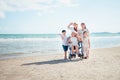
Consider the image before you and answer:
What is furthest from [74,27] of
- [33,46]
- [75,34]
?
[33,46]

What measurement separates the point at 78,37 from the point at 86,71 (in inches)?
146

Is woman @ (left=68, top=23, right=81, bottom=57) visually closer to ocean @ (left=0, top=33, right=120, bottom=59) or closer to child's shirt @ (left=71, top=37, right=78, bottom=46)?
child's shirt @ (left=71, top=37, right=78, bottom=46)

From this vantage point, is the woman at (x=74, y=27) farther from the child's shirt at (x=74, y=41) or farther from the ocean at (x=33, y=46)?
the ocean at (x=33, y=46)

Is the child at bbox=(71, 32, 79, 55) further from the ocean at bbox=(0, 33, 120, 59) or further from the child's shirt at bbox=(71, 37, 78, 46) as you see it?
the ocean at bbox=(0, 33, 120, 59)

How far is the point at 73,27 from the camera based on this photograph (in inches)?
455

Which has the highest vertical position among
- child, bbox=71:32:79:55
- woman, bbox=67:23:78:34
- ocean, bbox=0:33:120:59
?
woman, bbox=67:23:78:34

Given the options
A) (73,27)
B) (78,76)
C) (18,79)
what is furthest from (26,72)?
(73,27)

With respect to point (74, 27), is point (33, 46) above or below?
below

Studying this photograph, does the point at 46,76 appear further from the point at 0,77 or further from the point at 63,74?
the point at 0,77

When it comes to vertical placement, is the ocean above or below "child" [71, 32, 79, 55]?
below

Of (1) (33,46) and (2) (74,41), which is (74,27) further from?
(1) (33,46)

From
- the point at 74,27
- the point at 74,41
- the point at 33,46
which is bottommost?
the point at 33,46

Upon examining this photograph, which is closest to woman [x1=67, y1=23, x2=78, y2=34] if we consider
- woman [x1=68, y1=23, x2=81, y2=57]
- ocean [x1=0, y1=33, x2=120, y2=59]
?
woman [x1=68, y1=23, x2=81, y2=57]

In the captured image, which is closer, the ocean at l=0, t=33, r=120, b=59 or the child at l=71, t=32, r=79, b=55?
the child at l=71, t=32, r=79, b=55
